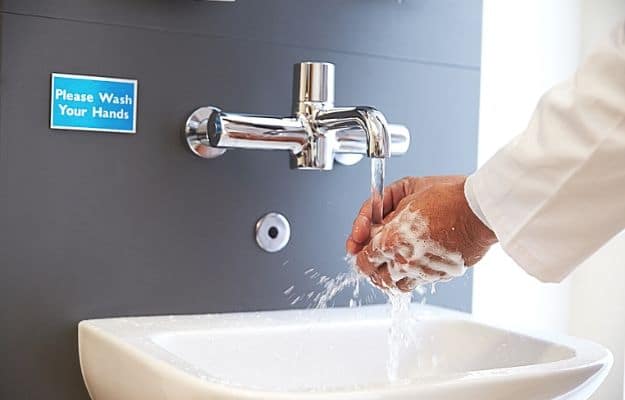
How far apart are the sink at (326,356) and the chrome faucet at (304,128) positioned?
0.19 m

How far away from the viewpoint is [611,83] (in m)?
0.73

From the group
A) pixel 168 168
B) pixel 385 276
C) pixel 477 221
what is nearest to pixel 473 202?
pixel 477 221

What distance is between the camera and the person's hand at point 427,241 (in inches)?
34.9

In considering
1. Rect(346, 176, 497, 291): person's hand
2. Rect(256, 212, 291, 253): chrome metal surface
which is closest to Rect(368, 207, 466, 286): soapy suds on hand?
Rect(346, 176, 497, 291): person's hand

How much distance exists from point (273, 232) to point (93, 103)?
261 millimetres

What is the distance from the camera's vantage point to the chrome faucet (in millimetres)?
1034

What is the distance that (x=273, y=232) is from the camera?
1171 millimetres

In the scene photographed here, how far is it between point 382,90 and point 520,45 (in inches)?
12.4

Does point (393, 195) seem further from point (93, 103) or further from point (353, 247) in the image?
point (93, 103)

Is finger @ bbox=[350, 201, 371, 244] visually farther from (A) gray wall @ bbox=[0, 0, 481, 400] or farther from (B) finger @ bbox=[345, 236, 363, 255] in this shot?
(A) gray wall @ bbox=[0, 0, 481, 400]

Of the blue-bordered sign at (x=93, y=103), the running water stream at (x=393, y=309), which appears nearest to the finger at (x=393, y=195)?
the running water stream at (x=393, y=309)

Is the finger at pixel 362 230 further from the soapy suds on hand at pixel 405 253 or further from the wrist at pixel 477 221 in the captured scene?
the wrist at pixel 477 221

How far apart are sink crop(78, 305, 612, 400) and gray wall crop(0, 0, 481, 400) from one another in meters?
0.04

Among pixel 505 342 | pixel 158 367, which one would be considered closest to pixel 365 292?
pixel 505 342
